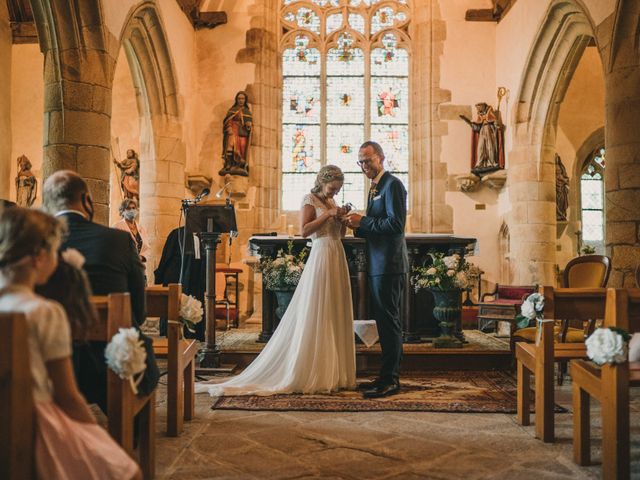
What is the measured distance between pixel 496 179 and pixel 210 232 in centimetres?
590

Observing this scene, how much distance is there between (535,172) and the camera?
9297mm

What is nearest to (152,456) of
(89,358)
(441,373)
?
(89,358)

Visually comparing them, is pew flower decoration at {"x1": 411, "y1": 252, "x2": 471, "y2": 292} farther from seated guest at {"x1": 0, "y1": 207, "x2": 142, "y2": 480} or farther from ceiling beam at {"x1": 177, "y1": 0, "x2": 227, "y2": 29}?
ceiling beam at {"x1": 177, "y1": 0, "x2": 227, "y2": 29}

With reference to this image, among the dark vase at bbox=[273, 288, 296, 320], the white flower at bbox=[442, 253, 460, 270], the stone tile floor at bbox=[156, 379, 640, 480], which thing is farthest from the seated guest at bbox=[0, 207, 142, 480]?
the white flower at bbox=[442, 253, 460, 270]

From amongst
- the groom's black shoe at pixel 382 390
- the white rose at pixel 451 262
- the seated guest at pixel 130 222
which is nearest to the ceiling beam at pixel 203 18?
the seated guest at pixel 130 222

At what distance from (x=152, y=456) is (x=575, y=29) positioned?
7.77 metres

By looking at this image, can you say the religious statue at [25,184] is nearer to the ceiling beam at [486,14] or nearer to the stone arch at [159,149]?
the stone arch at [159,149]

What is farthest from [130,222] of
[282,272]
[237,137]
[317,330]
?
[237,137]

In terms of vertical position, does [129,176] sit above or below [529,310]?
above

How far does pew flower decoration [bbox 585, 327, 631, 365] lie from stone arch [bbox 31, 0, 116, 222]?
4684 mm

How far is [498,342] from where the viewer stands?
7035mm

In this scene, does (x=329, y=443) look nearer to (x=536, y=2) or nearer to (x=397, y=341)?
(x=397, y=341)

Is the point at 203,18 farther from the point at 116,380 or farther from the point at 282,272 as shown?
the point at 116,380

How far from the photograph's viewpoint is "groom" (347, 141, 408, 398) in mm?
4250
